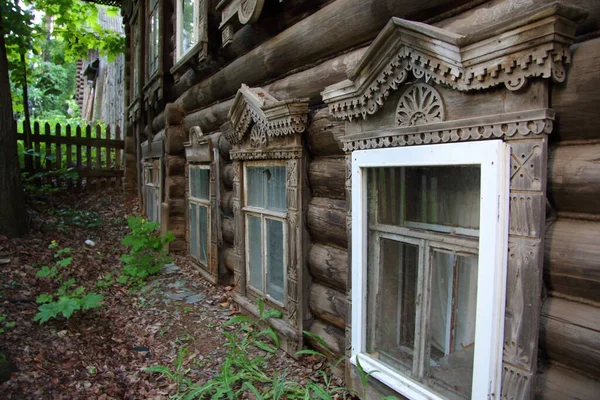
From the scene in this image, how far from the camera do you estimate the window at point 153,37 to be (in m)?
8.07

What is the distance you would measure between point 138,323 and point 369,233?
3.13 meters

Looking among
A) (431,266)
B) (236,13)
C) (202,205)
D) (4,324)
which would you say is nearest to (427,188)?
(431,266)

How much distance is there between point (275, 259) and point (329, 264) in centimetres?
89

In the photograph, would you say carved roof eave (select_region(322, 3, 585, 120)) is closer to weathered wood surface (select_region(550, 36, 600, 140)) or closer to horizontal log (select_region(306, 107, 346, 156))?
weathered wood surface (select_region(550, 36, 600, 140))

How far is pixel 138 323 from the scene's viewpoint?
182 inches

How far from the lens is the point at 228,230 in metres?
5.29

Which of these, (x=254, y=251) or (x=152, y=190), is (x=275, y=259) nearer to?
(x=254, y=251)

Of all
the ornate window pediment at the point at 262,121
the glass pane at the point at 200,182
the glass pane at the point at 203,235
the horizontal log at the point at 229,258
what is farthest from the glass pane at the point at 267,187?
the glass pane at the point at 203,235

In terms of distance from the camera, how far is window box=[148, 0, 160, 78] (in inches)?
318

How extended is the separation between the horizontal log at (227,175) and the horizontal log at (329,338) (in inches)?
88.8

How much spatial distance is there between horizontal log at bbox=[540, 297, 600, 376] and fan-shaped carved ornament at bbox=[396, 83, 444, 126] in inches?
40.0

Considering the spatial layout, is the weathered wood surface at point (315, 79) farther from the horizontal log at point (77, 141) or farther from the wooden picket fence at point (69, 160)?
the horizontal log at point (77, 141)

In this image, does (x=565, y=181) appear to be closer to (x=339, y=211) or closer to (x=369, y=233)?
(x=369, y=233)

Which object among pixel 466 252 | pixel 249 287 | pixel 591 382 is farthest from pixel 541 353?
pixel 249 287
